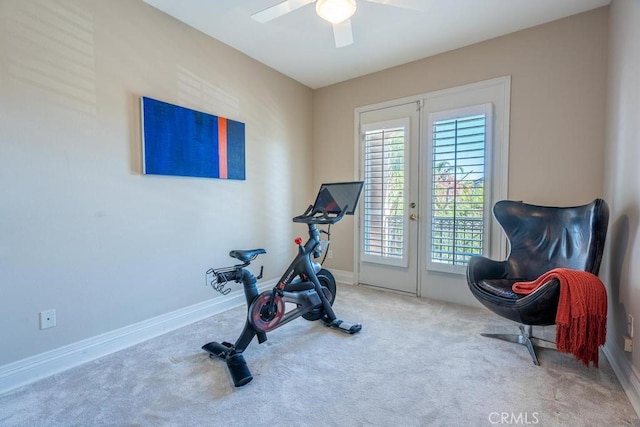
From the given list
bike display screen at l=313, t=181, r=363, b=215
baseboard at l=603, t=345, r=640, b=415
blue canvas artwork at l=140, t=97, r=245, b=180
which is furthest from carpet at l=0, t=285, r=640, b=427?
blue canvas artwork at l=140, t=97, r=245, b=180

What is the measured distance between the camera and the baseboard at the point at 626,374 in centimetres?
161

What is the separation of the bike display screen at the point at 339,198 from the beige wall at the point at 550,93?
157cm

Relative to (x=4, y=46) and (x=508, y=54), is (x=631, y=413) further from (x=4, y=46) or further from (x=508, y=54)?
(x=4, y=46)

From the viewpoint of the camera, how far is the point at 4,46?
1.78 meters

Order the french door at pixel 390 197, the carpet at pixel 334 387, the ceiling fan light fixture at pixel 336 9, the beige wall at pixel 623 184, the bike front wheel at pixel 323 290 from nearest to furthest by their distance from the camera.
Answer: the carpet at pixel 334 387
the beige wall at pixel 623 184
the ceiling fan light fixture at pixel 336 9
the bike front wheel at pixel 323 290
the french door at pixel 390 197

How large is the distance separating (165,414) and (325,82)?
3.79 m

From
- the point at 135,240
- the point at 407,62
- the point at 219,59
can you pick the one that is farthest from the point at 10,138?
the point at 407,62

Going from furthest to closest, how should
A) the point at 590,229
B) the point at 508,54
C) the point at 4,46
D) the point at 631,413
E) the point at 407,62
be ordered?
the point at 407,62 < the point at 508,54 < the point at 590,229 < the point at 4,46 < the point at 631,413

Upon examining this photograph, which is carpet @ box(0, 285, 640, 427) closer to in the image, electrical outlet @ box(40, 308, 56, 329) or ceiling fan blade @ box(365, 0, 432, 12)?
electrical outlet @ box(40, 308, 56, 329)

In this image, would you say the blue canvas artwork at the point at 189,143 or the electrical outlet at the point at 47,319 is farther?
the blue canvas artwork at the point at 189,143

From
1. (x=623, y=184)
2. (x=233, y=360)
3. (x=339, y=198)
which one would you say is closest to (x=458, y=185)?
(x=623, y=184)

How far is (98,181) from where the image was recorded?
86.1 inches

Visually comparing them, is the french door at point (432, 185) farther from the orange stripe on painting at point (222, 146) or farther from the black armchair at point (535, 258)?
the orange stripe on painting at point (222, 146)

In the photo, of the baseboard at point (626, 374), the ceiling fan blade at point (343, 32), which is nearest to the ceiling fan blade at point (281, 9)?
the ceiling fan blade at point (343, 32)
